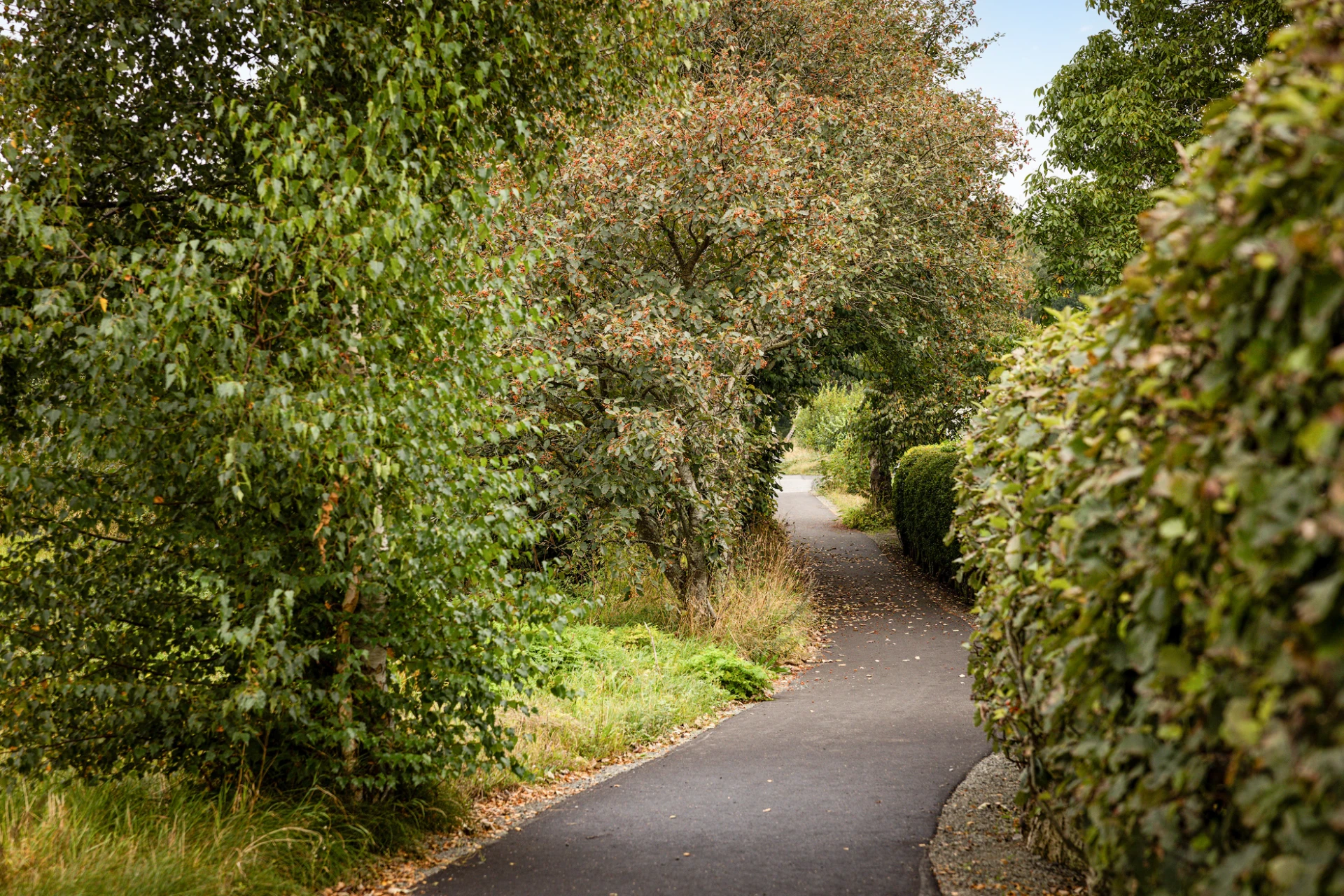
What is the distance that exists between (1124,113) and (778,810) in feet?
43.4

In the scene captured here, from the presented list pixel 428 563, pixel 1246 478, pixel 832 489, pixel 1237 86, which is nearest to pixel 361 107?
pixel 428 563

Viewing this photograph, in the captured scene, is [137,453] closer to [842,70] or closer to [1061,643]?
[1061,643]

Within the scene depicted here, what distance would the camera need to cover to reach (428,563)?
4.47 meters

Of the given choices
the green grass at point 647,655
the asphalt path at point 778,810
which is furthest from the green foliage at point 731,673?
the asphalt path at point 778,810

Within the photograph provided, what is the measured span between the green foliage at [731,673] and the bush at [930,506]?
522 centimetres

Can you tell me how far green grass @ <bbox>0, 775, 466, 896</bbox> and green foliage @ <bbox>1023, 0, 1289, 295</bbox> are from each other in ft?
45.5

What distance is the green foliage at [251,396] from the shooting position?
154 inches

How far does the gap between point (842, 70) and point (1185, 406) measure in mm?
14888

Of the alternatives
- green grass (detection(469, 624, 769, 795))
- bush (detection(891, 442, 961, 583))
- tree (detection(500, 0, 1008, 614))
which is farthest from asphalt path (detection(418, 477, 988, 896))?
bush (detection(891, 442, 961, 583))

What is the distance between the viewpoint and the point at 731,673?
9.00m

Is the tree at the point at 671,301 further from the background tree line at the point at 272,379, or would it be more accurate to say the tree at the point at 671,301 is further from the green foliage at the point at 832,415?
the green foliage at the point at 832,415

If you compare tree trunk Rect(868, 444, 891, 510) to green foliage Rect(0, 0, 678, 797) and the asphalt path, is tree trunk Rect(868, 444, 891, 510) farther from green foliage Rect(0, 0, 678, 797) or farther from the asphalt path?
green foliage Rect(0, 0, 678, 797)

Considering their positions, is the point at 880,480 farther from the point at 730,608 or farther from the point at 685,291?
the point at 685,291

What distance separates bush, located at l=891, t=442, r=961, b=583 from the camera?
14930 millimetres
